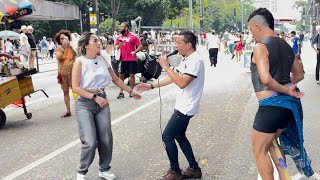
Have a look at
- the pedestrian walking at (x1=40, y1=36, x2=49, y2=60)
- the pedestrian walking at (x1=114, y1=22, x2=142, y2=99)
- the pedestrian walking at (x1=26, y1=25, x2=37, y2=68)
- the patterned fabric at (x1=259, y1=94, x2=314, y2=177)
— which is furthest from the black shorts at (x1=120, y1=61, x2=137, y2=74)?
the pedestrian walking at (x1=40, y1=36, x2=49, y2=60)

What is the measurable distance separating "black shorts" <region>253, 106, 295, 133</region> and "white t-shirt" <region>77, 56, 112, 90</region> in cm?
190

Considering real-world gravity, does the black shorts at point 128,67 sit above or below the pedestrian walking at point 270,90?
below

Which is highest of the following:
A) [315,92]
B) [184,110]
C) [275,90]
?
[275,90]

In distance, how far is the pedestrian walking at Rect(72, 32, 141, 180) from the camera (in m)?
4.93

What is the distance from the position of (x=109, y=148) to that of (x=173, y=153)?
0.73 metres

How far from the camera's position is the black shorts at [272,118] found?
385 cm

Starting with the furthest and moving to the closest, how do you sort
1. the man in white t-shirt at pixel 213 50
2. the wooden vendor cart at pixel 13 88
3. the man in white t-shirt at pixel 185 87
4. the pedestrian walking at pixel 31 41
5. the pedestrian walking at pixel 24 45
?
the man in white t-shirt at pixel 213 50 → the pedestrian walking at pixel 31 41 → the pedestrian walking at pixel 24 45 → the wooden vendor cart at pixel 13 88 → the man in white t-shirt at pixel 185 87

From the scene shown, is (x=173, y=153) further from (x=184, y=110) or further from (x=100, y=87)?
(x=100, y=87)

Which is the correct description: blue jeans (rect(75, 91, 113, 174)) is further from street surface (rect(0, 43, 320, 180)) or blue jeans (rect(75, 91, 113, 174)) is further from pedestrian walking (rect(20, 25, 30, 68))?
pedestrian walking (rect(20, 25, 30, 68))

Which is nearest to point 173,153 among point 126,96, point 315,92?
point 126,96

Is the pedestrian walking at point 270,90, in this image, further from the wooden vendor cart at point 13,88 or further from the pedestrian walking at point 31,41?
the pedestrian walking at point 31,41

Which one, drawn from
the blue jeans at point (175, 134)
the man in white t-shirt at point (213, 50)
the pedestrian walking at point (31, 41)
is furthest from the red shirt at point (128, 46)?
the man in white t-shirt at point (213, 50)

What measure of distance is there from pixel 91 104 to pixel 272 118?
2.02 m

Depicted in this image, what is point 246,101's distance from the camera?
10625 mm
